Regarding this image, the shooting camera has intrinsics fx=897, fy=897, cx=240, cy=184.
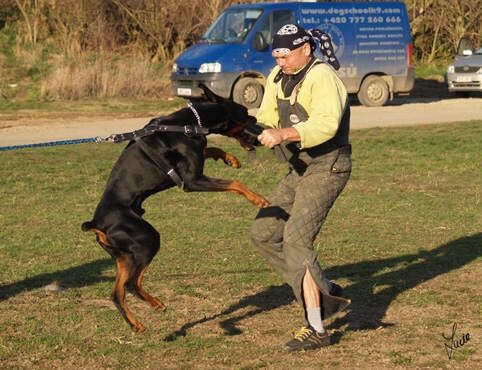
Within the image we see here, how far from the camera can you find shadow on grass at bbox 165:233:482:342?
6527mm

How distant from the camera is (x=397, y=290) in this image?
7324mm

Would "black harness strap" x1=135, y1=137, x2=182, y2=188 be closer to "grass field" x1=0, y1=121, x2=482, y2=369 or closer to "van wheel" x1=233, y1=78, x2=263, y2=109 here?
"grass field" x1=0, y1=121, x2=482, y2=369

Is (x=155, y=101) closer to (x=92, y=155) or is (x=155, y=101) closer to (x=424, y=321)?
(x=92, y=155)

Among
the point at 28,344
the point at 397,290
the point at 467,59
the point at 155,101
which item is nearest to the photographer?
the point at 28,344

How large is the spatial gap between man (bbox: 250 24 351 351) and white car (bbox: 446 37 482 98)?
19394 mm

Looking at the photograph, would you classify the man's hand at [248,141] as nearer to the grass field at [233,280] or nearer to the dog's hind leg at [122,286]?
the dog's hind leg at [122,286]

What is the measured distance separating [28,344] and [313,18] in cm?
1582

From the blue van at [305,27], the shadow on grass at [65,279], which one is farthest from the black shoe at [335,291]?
the blue van at [305,27]

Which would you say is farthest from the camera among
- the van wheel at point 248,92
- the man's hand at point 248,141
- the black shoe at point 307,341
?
the van wheel at point 248,92

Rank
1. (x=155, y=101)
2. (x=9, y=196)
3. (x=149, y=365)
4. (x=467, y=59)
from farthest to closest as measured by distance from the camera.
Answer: (x=467, y=59) < (x=155, y=101) < (x=9, y=196) < (x=149, y=365)

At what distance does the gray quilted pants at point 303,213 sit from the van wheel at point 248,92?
45.6 ft

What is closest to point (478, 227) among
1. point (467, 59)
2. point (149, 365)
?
point (149, 365)

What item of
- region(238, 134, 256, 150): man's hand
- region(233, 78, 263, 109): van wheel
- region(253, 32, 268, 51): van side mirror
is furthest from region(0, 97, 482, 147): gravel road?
region(238, 134, 256, 150): man's hand

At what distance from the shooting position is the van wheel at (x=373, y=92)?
22.2m
